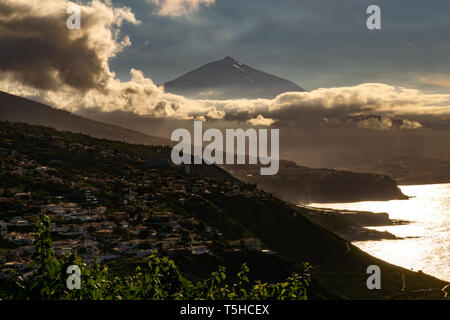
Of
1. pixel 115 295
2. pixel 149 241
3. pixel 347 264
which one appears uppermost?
pixel 115 295

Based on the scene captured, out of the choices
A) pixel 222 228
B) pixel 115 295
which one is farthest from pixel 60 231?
pixel 115 295

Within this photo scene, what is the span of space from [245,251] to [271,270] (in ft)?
37.3

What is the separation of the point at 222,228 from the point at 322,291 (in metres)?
51.9

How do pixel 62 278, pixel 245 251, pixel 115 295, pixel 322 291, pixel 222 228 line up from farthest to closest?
pixel 222 228
pixel 245 251
pixel 322 291
pixel 115 295
pixel 62 278

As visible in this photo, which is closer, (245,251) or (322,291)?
(322,291)

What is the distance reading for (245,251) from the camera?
15650 centimetres

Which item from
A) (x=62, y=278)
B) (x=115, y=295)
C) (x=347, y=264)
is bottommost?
(x=347, y=264)

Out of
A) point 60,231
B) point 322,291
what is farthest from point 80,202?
point 322,291

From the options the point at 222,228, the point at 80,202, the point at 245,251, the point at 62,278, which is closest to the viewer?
the point at 62,278

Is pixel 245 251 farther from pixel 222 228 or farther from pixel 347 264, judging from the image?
pixel 347 264
